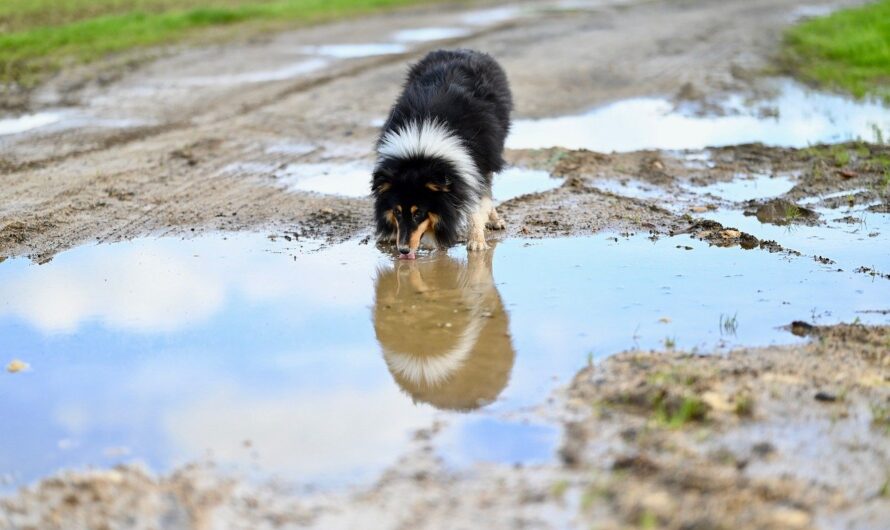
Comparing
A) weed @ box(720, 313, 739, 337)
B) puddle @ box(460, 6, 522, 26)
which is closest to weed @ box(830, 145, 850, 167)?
weed @ box(720, 313, 739, 337)

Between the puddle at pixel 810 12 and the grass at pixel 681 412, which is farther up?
the grass at pixel 681 412

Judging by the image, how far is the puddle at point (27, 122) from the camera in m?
10.2

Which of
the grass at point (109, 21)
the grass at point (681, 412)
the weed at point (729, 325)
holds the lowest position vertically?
the weed at point (729, 325)

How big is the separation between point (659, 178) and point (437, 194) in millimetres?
2523

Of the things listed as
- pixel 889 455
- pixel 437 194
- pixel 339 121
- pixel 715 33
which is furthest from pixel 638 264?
pixel 715 33

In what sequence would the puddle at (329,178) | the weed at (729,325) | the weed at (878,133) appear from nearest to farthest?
the weed at (729,325) → the puddle at (329,178) → the weed at (878,133)

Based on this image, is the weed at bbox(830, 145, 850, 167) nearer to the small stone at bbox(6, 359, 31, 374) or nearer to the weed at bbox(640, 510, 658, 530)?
the weed at bbox(640, 510, 658, 530)

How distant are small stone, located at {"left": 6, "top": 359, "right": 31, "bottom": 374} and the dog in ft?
8.05

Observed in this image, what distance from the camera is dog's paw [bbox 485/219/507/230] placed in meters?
7.47

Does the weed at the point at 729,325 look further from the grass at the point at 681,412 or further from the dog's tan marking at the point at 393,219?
the dog's tan marking at the point at 393,219

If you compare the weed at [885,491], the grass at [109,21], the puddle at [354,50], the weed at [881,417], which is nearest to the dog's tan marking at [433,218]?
the weed at [881,417]

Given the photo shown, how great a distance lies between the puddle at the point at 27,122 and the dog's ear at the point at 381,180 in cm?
503

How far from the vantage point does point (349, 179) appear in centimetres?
862

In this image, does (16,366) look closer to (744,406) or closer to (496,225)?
(744,406)
